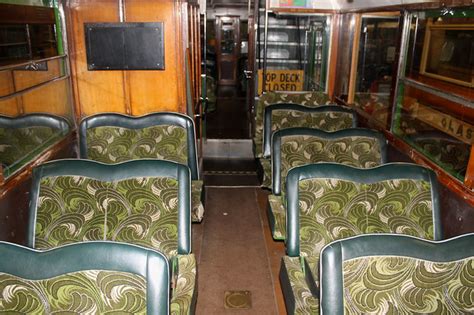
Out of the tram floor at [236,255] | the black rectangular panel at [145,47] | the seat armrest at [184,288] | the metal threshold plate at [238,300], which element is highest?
the black rectangular panel at [145,47]

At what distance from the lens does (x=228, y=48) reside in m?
12.2

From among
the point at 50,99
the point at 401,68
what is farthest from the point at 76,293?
the point at 401,68

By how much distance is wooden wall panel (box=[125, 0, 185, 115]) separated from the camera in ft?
11.6

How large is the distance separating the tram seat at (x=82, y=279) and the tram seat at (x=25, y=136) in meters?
1.16

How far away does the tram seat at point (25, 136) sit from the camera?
2324 millimetres

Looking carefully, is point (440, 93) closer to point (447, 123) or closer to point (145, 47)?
point (447, 123)

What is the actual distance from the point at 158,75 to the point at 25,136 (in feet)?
4.68

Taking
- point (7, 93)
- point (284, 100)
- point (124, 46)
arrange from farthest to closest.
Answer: point (284, 100), point (124, 46), point (7, 93)

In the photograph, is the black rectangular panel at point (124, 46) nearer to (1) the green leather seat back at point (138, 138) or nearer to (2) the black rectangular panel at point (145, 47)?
(2) the black rectangular panel at point (145, 47)

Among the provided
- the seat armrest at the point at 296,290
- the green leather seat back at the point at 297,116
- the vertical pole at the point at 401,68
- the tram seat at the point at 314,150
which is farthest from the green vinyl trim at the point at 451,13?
the seat armrest at the point at 296,290

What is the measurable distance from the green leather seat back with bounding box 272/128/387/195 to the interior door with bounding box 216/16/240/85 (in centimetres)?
967

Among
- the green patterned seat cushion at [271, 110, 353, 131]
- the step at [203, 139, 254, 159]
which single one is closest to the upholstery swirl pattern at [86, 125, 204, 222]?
the green patterned seat cushion at [271, 110, 353, 131]

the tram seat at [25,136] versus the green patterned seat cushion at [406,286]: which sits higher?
the tram seat at [25,136]

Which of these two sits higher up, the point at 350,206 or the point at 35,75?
the point at 35,75
